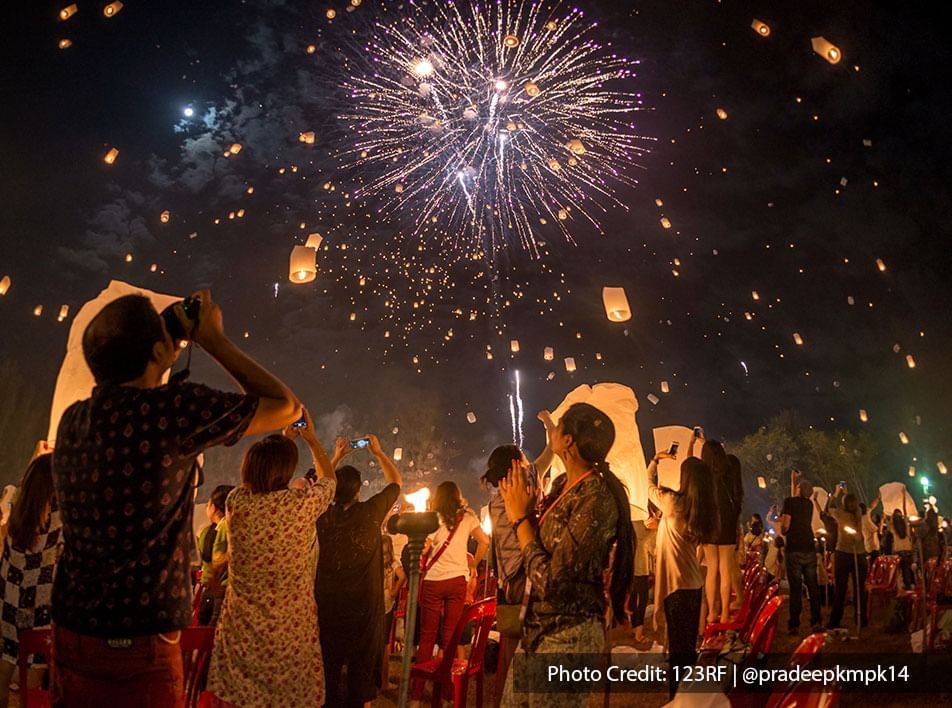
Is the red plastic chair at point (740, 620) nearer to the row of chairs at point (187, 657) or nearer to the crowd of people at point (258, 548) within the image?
the crowd of people at point (258, 548)

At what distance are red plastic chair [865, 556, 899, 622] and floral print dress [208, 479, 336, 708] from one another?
10.0 metres

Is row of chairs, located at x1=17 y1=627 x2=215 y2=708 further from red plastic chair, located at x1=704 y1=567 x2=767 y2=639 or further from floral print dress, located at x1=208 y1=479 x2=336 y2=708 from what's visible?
red plastic chair, located at x1=704 y1=567 x2=767 y2=639

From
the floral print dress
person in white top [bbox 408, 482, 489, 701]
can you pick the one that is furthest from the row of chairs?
person in white top [bbox 408, 482, 489, 701]

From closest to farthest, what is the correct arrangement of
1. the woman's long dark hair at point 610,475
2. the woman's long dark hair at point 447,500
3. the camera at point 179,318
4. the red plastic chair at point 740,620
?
1. the camera at point 179,318
2. the woman's long dark hair at point 610,475
3. the woman's long dark hair at point 447,500
4. the red plastic chair at point 740,620

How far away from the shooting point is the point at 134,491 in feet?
6.20

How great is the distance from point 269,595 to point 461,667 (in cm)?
222

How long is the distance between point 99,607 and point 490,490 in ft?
10.9

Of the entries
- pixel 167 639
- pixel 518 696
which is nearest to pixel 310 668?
pixel 518 696

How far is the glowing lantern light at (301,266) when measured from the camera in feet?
25.2

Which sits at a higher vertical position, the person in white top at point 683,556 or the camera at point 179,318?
the camera at point 179,318

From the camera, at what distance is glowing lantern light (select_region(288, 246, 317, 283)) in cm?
767

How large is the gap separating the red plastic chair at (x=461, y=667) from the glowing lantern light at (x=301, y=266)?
484 centimetres

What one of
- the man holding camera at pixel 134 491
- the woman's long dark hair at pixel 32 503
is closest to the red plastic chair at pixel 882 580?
the man holding camera at pixel 134 491

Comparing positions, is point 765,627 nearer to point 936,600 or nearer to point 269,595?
point 269,595
